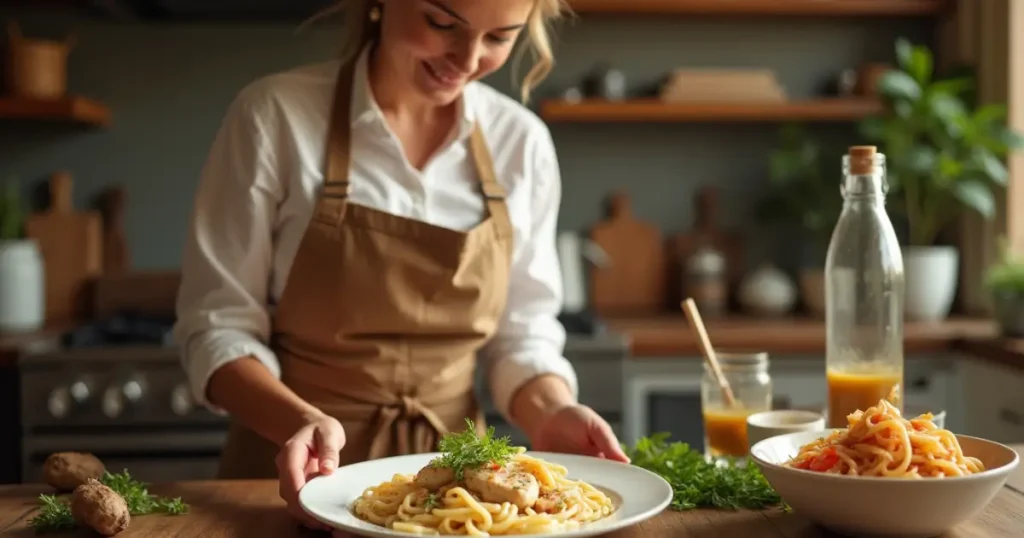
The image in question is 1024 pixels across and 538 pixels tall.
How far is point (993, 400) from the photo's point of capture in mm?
2756

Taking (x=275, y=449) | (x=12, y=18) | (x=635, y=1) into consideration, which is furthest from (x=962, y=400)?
(x=12, y=18)

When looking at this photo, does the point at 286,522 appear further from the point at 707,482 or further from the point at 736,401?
the point at 736,401

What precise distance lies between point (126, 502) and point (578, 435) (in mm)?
527

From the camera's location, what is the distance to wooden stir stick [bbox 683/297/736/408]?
1.45 metres

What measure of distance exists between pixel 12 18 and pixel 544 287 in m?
2.41

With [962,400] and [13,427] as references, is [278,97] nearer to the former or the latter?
[13,427]

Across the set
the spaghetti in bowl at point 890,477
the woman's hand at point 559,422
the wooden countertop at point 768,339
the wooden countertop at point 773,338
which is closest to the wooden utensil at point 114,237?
the wooden countertop at point 773,338

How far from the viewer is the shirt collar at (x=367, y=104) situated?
1.69 m

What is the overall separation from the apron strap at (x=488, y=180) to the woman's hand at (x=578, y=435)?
37 cm

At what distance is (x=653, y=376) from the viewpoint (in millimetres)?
2955

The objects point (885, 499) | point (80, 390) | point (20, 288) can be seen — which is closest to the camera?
point (885, 499)

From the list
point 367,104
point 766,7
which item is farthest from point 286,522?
point 766,7

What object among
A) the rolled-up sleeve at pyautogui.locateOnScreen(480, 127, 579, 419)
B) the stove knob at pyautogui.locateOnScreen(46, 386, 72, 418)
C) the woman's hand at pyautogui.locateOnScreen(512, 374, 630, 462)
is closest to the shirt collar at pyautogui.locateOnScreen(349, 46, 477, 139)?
the rolled-up sleeve at pyautogui.locateOnScreen(480, 127, 579, 419)

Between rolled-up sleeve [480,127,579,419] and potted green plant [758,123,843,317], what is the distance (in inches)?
64.6
